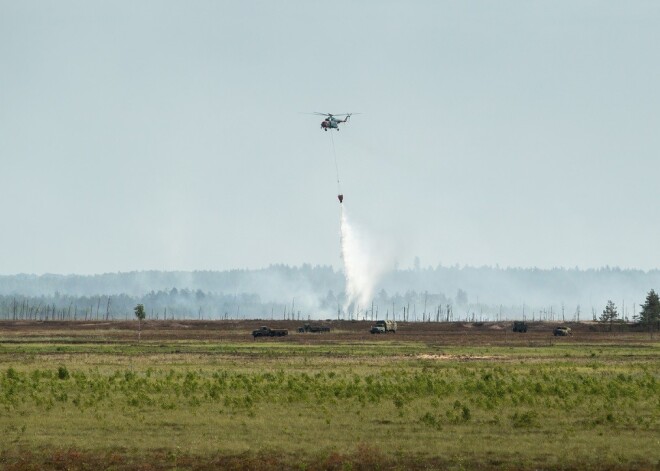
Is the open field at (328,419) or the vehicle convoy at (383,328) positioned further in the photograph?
the vehicle convoy at (383,328)

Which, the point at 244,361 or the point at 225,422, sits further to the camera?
the point at 244,361

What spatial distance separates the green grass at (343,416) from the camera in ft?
123

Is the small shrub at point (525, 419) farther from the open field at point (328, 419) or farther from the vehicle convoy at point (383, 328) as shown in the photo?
the vehicle convoy at point (383, 328)

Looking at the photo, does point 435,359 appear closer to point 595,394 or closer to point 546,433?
point 595,394

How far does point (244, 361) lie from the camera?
3415 inches

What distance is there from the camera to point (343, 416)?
47000 millimetres

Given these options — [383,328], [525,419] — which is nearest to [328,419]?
[525,419]

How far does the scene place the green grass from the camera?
37500 mm

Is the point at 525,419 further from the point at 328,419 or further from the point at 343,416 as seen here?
the point at 328,419

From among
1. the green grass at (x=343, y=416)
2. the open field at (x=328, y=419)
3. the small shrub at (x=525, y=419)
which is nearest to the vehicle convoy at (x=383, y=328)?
the green grass at (x=343, y=416)

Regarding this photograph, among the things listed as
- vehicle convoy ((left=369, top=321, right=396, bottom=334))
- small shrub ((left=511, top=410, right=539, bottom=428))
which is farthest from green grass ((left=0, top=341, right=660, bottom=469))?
vehicle convoy ((left=369, top=321, right=396, bottom=334))

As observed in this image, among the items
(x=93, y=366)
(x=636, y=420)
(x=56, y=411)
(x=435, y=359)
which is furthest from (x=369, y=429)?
(x=435, y=359)

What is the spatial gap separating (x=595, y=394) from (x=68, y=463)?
99.5 feet

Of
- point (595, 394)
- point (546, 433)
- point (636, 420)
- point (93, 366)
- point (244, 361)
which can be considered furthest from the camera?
point (244, 361)
